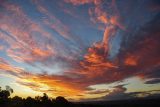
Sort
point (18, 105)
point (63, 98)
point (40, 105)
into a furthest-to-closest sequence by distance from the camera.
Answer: point (63, 98) < point (40, 105) < point (18, 105)

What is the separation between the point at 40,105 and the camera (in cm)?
9238

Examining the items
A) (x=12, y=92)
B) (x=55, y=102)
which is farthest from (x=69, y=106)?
(x=12, y=92)

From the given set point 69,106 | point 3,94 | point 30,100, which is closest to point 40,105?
point 30,100

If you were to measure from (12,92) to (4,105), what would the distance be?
19337mm

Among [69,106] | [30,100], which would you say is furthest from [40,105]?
[69,106]

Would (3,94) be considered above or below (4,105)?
above

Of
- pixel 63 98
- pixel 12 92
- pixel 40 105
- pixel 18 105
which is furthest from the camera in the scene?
pixel 12 92

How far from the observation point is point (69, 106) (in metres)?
94.3

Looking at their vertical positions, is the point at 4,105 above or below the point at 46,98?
below

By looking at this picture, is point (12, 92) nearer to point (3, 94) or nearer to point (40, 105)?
point (3, 94)

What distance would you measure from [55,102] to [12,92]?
26.1m

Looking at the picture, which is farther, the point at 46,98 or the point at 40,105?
the point at 46,98

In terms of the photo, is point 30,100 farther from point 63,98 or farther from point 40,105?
point 63,98

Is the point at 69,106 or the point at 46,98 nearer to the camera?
the point at 69,106
